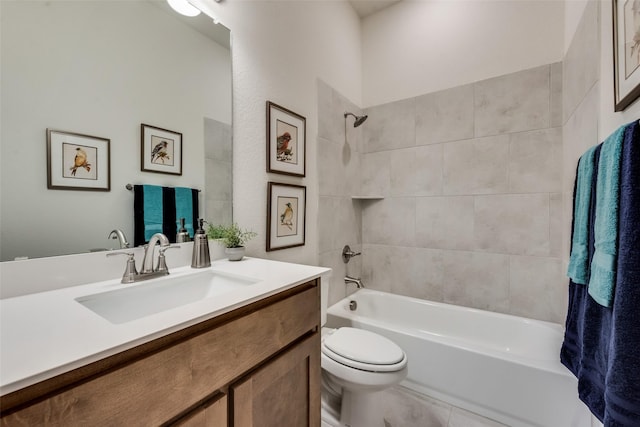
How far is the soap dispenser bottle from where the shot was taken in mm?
1149

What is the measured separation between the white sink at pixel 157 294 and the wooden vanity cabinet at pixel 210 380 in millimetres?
209

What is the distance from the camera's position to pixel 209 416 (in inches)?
25.8

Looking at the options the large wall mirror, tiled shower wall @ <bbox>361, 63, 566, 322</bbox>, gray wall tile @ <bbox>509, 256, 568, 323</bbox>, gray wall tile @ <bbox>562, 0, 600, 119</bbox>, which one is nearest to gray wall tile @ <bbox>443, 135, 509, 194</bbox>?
tiled shower wall @ <bbox>361, 63, 566, 322</bbox>

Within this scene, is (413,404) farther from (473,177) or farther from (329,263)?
(473,177)

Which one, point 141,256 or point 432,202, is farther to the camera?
point 432,202

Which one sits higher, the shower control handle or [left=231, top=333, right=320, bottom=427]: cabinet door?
the shower control handle

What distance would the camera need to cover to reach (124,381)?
0.51 meters

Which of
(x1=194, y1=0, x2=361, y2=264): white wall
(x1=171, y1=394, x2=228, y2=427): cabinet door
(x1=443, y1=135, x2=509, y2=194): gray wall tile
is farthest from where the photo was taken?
(x1=443, y1=135, x2=509, y2=194): gray wall tile

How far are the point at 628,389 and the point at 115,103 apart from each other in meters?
1.74

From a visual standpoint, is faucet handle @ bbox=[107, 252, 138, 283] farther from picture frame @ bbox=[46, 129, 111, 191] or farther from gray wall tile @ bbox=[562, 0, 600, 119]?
gray wall tile @ bbox=[562, 0, 600, 119]

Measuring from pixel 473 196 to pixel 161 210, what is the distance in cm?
205

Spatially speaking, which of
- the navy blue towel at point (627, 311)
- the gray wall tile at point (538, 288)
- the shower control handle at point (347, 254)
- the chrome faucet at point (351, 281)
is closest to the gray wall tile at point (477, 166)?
the gray wall tile at point (538, 288)

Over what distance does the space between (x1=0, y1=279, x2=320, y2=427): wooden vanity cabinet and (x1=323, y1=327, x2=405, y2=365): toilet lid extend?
0.34 metres

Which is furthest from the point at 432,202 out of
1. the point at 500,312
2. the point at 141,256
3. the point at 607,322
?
the point at 141,256
